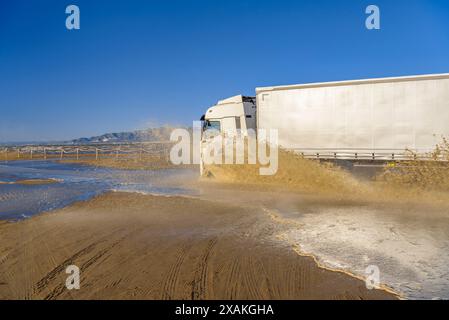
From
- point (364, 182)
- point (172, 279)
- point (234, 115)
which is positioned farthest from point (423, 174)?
point (172, 279)

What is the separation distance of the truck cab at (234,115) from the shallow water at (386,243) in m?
8.22

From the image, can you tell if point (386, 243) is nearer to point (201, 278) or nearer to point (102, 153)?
point (201, 278)

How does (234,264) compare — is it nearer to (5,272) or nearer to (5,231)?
(5,272)

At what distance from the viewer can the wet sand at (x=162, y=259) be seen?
4.59m

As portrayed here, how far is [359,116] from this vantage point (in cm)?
1417

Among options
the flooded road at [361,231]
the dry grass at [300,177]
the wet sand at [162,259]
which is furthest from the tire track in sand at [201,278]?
the dry grass at [300,177]

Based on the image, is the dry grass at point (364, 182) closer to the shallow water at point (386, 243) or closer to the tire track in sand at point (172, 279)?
the shallow water at point (386, 243)

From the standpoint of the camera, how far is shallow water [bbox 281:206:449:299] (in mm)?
4906

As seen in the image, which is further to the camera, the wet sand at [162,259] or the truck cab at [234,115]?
the truck cab at [234,115]

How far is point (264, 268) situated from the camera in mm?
5402

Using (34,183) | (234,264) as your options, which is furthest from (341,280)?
(34,183)

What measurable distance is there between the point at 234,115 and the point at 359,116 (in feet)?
18.5

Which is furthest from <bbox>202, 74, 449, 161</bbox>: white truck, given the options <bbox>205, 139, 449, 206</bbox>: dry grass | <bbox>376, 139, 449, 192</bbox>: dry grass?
<bbox>205, 139, 449, 206</bbox>: dry grass
